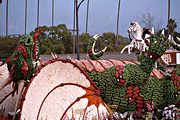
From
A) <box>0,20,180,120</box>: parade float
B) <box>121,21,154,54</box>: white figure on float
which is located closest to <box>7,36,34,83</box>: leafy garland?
<box>0,20,180,120</box>: parade float

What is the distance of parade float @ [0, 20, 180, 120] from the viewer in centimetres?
557

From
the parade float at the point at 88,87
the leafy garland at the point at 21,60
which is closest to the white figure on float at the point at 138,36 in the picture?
the parade float at the point at 88,87

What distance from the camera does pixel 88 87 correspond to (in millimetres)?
6531

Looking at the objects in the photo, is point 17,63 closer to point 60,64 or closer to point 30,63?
point 30,63

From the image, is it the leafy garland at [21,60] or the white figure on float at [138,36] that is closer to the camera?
the leafy garland at [21,60]

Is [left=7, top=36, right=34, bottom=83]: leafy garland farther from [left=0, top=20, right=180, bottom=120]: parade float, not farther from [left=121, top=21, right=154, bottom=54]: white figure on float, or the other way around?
[left=121, top=21, right=154, bottom=54]: white figure on float

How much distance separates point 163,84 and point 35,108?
3.22 metres

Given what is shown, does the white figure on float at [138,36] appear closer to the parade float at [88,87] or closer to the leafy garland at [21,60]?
the parade float at [88,87]

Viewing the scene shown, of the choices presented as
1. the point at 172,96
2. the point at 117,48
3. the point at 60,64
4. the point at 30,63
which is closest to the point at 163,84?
the point at 172,96

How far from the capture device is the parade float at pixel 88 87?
557 cm

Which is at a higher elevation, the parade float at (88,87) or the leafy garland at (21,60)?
the leafy garland at (21,60)

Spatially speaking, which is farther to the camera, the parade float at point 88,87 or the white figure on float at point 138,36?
the white figure on float at point 138,36

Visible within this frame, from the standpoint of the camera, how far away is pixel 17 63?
553 centimetres

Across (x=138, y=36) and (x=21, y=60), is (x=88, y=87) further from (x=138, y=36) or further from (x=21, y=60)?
(x=138, y=36)
